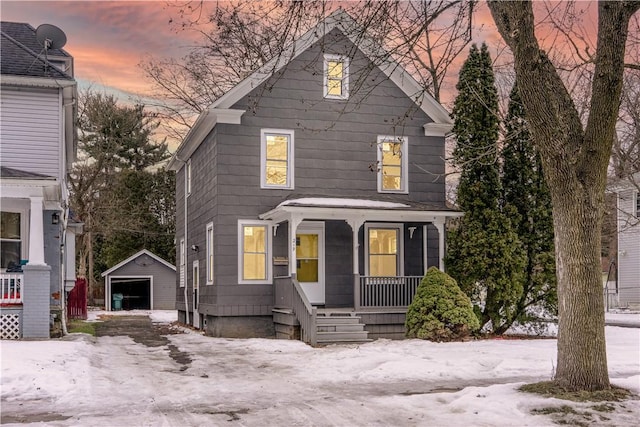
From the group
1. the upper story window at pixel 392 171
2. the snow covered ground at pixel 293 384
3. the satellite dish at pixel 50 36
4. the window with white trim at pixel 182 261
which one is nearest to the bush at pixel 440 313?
the snow covered ground at pixel 293 384

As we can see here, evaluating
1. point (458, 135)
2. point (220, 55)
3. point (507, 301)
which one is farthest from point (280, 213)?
point (220, 55)

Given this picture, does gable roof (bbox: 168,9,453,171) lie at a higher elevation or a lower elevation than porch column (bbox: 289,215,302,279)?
higher

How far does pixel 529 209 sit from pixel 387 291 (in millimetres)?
4080

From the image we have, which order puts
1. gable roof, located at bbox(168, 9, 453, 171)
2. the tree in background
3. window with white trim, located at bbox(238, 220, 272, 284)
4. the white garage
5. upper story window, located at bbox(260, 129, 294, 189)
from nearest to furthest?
1. gable roof, located at bbox(168, 9, 453, 171)
2. window with white trim, located at bbox(238, 220, 272, 284)
3. upper story window, located at bbox(260, 129, 294, 189)
4. the tree in background
5. the white garage

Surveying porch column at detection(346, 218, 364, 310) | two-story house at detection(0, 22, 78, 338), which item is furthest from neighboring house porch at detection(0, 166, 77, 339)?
porch column at detection(346, 218, 364, 310)

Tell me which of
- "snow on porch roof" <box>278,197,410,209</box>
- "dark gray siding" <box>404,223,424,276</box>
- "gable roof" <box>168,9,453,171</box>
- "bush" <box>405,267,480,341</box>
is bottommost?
"bush" <box>405,267,480,341</box>

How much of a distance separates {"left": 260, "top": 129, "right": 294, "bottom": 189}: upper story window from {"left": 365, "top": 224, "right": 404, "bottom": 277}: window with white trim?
2556 mm

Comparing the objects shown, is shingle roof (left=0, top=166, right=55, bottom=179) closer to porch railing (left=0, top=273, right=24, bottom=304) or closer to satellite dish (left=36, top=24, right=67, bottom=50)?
porch railing (left=0, top=273, right=24, bottom=304)

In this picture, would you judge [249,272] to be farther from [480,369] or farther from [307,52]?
[480,369]

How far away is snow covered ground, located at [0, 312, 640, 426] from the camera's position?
717 cm

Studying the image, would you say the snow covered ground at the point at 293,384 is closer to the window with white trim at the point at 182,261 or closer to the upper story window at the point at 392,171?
the upper story window at the point at 392,171

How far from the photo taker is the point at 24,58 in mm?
15969

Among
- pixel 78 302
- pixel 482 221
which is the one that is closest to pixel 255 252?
pixel 482 221

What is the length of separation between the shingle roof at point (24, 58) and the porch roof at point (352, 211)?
6.00 m
